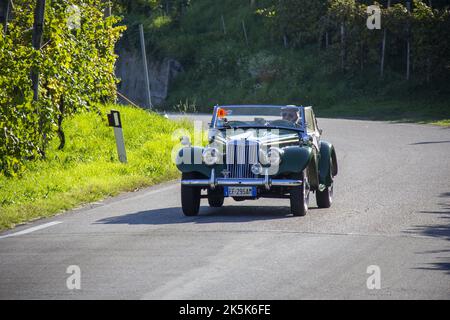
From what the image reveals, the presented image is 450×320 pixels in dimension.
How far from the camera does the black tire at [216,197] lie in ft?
45.2

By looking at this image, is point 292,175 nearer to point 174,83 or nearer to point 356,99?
point 356,99

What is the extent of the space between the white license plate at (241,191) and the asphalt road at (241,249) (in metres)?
0.33

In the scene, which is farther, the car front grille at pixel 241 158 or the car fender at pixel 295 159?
the car front grille at pixel 241 158

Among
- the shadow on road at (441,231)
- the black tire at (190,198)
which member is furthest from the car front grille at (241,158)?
the shadow on road at (441,231)

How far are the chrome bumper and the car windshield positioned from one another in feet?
5.05

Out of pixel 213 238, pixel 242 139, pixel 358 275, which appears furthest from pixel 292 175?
pixel 358 275

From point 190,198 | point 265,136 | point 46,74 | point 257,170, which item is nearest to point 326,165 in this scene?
point 265,136

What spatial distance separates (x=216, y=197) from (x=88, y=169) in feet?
18.7

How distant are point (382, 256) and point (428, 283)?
1.44 meters

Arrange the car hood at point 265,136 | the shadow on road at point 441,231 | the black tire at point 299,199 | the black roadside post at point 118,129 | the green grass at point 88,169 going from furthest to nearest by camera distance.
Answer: the black roadside post at point 118,129, the green grass at point 88,169, the car hood at point 265,136, the black tire at point 299,199, the shadow on road at point 441,231

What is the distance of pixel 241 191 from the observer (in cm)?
1338

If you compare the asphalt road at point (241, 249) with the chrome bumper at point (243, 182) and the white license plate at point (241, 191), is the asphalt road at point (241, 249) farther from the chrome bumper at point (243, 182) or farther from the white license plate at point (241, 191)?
the chrome bumper at point (243, 182)

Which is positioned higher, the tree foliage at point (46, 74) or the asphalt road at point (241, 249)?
the tree foliage at point (46, 74)

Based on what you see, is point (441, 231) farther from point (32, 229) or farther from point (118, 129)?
point (118, 129)
